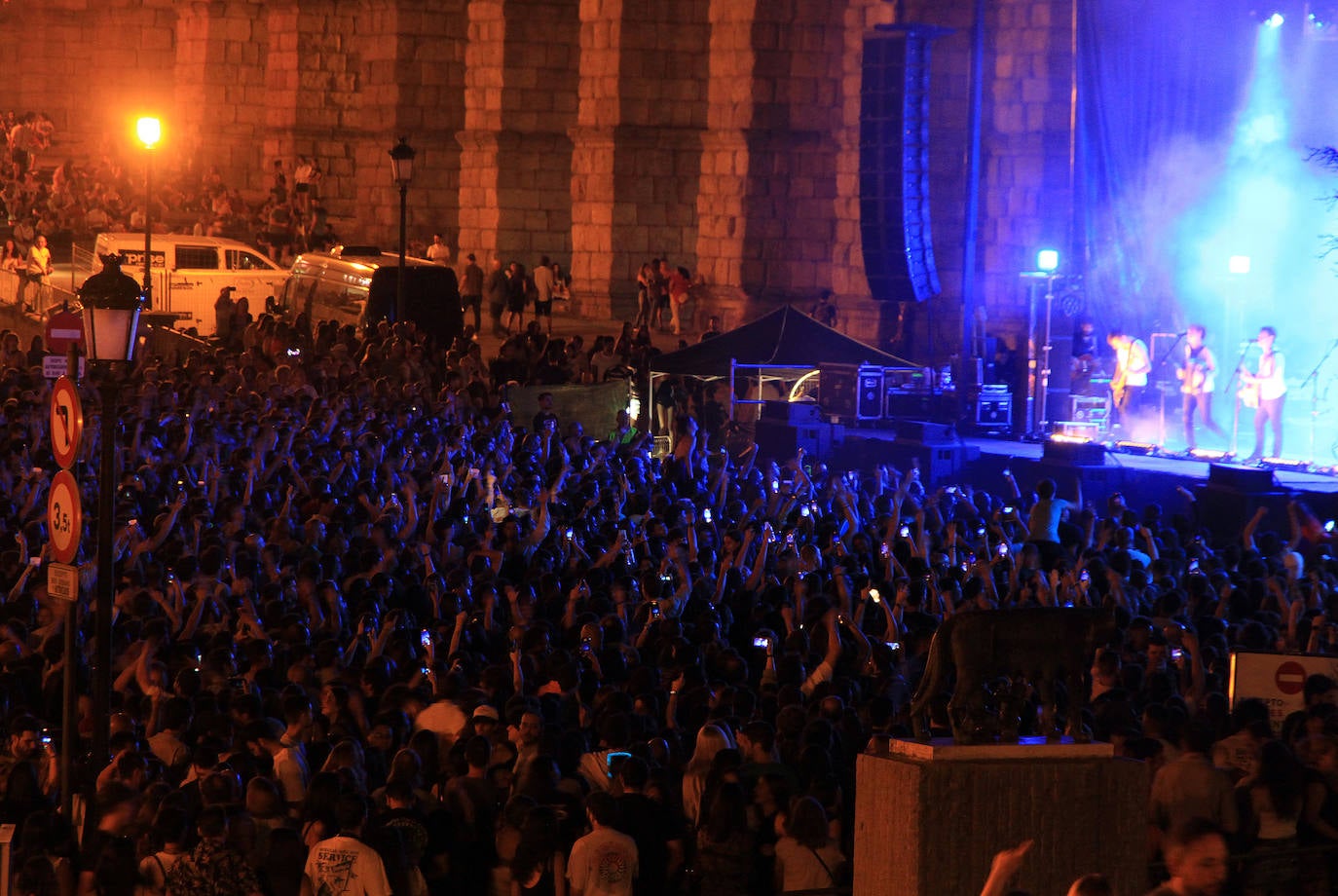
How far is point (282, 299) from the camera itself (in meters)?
31.2

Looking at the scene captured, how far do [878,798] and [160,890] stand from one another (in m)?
2.75

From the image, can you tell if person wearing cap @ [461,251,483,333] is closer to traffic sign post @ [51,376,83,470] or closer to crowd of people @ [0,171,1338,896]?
crowd of people @ [0,171,1338,896]

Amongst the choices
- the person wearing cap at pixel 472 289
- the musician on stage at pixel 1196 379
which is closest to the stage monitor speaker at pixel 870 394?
the musician on stage at pixel 1196 379

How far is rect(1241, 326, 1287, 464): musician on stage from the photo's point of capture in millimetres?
21328

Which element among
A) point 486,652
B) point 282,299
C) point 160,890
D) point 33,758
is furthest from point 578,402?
point 160,890

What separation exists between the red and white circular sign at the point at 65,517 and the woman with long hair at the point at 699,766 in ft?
10.1

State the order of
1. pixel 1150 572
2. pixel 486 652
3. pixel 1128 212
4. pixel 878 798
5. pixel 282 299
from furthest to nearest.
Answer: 1. pixel 282 299
2. pixel 1128 212
3. pixel 1150 572
4. pixel 486 652
5. pixel 878 798

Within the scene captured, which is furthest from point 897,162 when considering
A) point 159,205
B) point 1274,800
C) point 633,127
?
point 159,205

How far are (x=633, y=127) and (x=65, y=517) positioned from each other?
2626 centimetres

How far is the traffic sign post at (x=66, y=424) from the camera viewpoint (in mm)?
9531

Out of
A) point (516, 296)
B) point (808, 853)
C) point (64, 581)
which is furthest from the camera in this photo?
point (516, 296)

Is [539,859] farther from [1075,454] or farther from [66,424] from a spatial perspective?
[1075,454]

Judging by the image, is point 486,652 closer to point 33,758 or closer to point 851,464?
point 33,758

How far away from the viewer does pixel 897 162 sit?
24.6m
